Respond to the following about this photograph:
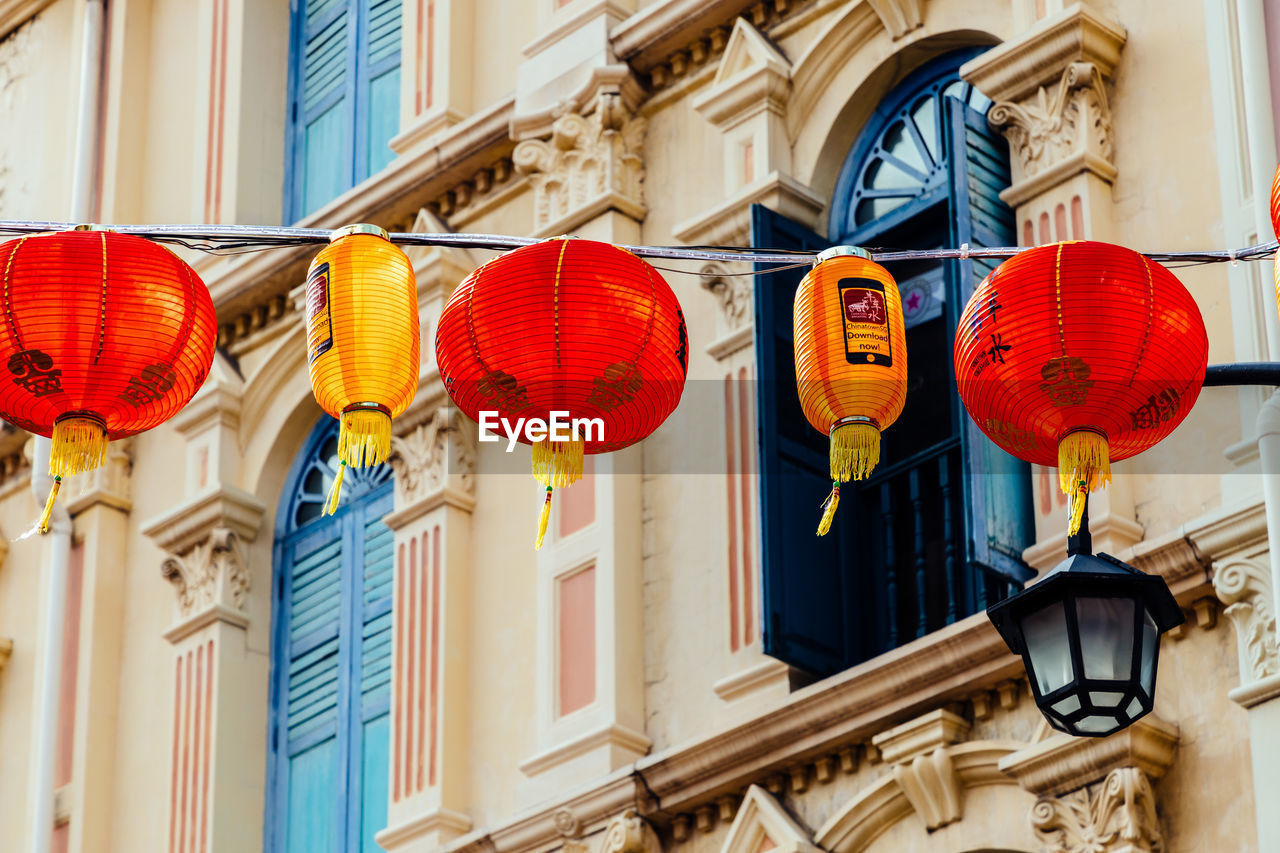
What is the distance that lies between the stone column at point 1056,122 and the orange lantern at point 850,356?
1.73m

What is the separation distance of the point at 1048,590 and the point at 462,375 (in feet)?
A: 6.44

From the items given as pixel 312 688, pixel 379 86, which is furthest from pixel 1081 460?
pixel 379 86

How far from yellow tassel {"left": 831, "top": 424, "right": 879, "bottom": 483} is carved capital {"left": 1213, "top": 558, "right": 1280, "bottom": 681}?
1.54 metres

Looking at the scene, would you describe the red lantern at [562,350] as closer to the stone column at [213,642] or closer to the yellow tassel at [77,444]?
the yellow tassel at [77,444]

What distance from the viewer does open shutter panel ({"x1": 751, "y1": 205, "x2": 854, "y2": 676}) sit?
409 inches

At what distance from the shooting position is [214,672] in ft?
43.2

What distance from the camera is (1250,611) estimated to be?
28.8 feet

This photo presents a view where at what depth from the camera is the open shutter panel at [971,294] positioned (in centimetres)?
948

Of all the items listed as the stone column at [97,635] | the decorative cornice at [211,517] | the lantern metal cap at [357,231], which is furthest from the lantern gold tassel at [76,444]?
the stone column at [97,635]

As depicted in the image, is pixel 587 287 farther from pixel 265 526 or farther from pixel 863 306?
pixel 265 526

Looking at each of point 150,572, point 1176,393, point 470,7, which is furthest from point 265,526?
point 1176,393

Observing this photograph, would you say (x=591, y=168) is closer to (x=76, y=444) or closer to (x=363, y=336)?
(x=363, y=336)

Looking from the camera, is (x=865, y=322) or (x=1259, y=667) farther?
(x=1259, y=667)

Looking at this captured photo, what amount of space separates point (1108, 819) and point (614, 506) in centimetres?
313
